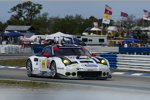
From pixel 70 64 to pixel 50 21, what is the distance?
123m

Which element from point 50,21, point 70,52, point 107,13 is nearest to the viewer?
point 70,52

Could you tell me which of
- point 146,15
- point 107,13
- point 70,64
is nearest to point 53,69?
point 70,64

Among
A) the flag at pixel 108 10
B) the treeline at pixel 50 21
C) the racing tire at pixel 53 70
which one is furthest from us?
the treeline at pixel 50 21

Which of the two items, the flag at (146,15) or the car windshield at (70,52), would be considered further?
the flag at (146,15)

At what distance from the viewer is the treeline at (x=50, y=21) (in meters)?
122

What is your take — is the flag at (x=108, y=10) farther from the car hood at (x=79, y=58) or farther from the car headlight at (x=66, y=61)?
the car headlight at (x=66, y=61)

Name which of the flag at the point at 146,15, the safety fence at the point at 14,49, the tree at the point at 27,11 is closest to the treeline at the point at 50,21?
the tree at the point at 27,11

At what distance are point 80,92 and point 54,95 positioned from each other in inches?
39.1

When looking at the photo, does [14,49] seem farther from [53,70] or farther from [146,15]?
[53,70]

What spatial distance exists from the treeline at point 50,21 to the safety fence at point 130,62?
83.2 metres

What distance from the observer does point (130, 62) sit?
2395cm

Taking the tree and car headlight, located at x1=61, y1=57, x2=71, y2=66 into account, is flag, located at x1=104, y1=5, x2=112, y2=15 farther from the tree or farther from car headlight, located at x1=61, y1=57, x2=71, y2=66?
the tree

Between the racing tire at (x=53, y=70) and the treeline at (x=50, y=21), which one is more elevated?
the treeline at (x=50, y=21)

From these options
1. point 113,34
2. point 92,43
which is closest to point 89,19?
point 113,34
